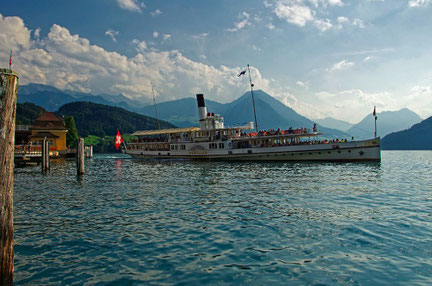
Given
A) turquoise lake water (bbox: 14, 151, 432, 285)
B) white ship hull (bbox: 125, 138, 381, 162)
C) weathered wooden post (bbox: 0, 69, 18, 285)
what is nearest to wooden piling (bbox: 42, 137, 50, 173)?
turquoise lake water (bbox: 14, 151, 432, 285)

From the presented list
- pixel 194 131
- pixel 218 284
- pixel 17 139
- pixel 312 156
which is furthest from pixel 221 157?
pixel 17 139

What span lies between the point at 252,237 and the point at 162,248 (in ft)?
10.1

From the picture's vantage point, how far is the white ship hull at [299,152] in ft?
150

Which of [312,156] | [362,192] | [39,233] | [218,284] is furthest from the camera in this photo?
[312,156]

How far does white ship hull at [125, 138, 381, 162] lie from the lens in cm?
4569

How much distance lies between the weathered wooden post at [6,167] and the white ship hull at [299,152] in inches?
1783

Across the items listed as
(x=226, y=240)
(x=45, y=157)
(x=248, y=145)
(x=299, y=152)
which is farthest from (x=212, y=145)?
(x=226, y=240)

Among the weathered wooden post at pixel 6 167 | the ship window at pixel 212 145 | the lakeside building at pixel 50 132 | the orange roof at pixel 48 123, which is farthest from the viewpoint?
the orange roof at pixel 48 123

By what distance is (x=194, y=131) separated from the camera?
60.4m

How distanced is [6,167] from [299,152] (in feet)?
150

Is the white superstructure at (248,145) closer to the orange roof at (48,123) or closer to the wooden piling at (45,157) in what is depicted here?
the orange roof at (48,123)

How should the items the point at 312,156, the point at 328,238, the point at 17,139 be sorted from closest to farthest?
1. the point at 328,238
2. the point at 312,156
3. the point at 17,139

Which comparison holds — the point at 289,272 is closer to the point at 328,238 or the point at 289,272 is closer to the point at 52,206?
the point at 328,238

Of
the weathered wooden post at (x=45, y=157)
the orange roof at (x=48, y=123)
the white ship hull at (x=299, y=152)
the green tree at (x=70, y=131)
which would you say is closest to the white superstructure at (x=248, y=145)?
the white ship hull at (x=299, y=152)
